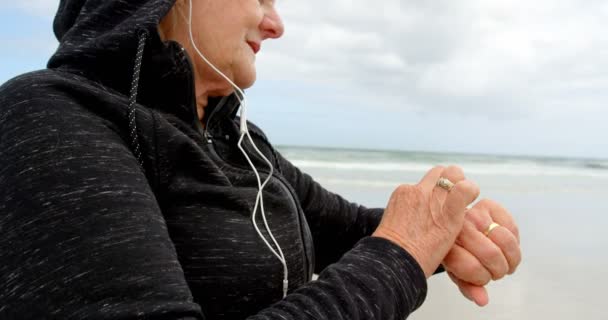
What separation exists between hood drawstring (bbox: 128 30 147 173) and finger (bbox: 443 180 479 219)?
58 cm

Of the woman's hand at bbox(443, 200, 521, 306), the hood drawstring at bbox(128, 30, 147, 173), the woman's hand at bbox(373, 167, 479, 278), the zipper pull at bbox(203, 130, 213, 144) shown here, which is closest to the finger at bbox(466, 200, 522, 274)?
the woman's hand at bbox(443, 200, 521, 306)

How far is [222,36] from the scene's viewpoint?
1196 millimetres

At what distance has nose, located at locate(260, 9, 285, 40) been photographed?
53.1 inches

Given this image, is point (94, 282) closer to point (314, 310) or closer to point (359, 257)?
point (314, 310)

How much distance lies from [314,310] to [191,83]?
1.81ft

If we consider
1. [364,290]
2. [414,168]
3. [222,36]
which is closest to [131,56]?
[222,36]

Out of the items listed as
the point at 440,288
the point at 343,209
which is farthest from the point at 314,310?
the point at 440,288

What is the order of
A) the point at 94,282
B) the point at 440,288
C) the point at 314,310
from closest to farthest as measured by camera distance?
the point at 94,282 < the point at 314,310 < the point at 440,288

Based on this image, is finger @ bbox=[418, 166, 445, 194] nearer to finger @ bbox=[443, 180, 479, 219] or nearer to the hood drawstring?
finger @ bbox=[443, 180, 479, 219]

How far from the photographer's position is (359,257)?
2.90 feet

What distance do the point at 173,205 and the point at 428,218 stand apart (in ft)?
1.61

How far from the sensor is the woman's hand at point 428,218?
96cm

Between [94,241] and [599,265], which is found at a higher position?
[94,241]

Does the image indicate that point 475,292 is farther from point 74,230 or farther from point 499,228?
point 74,230
